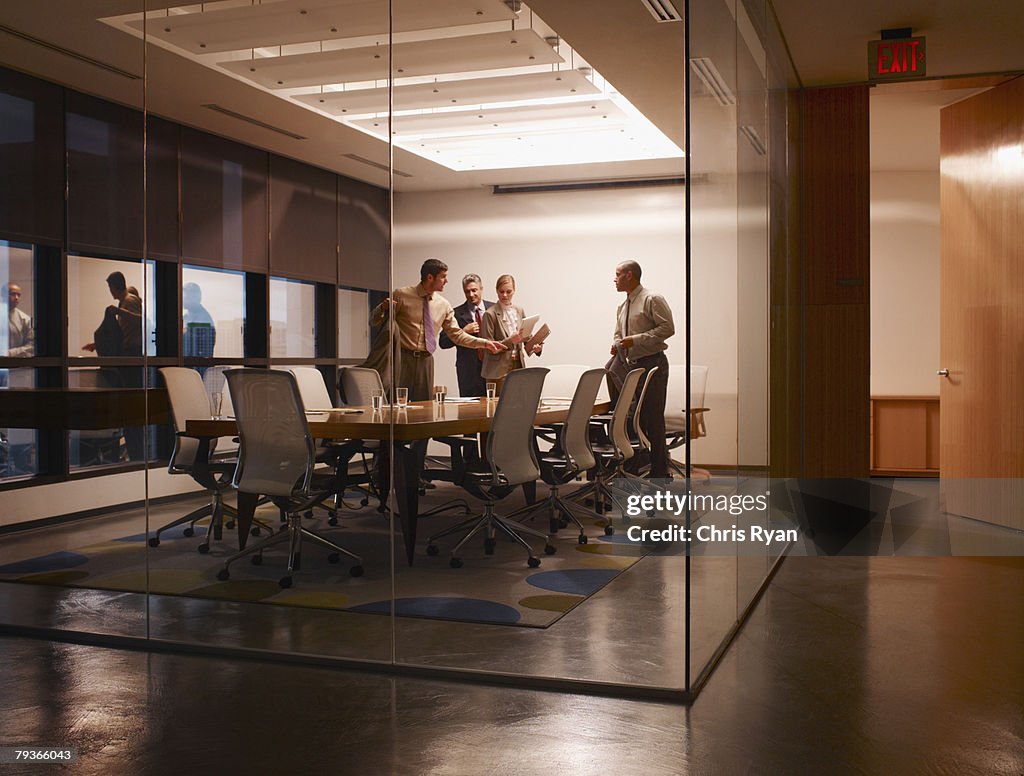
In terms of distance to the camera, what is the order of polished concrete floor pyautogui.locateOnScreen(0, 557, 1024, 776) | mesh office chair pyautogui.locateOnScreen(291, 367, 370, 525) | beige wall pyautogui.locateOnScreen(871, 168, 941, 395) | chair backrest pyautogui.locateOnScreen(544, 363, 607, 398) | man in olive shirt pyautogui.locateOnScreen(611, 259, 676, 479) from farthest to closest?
beige wall pyautogui.locateOnScreen(871, 168, 941, 395)
mesh office chair pyautogui.locateOnScreen(291, 367, 370, 525)
chair backrest pyautogui.locateOnScreen(544, 363, 607, 398)
man in olive shirt pyautogui.locateOnScreen(611, 259, 676, 479)
polished concrete floor pyautogui.locateOnScreen(0, 557, 1024, 776)

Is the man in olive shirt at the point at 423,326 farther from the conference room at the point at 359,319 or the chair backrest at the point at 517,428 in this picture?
the chair backrest at the point at 517,428

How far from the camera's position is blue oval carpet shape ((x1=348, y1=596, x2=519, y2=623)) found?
12.9ft

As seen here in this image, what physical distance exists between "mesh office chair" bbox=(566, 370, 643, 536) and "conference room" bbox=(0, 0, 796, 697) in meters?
0.02

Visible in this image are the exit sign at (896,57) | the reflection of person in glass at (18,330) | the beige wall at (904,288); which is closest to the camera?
the reflection of person in glass at (18,330)

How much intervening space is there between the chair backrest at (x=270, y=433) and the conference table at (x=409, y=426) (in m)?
0.10

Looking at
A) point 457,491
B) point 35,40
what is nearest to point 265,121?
point 35,40

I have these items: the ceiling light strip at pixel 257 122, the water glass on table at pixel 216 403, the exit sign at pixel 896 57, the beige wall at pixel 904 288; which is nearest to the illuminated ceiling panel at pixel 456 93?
the ceiling light strip at pixel 257 122

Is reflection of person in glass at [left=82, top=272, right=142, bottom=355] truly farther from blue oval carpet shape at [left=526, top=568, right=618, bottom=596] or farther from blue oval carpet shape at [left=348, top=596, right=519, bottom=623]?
blue oval carpet shape at [left=526, top=568, right=618, bottom=596]

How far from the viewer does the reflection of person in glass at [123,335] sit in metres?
4.45

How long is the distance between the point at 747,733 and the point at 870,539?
3.92 m

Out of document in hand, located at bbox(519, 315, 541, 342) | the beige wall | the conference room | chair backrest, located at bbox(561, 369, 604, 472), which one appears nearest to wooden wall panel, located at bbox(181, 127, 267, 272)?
the conference room

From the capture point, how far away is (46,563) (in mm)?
4715

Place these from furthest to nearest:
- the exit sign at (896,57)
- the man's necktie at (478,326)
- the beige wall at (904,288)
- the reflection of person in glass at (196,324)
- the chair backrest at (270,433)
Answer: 1. the beige wall at (904,288)
2. the exit sign at (896,57)
3. the reflection of person in glass at (196,324)
4. the chair backrest at (270,433)
5. the man's necktie at (478,326)

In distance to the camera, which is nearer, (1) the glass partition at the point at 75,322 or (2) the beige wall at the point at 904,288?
(1) the glass partition at the point at 75,322
